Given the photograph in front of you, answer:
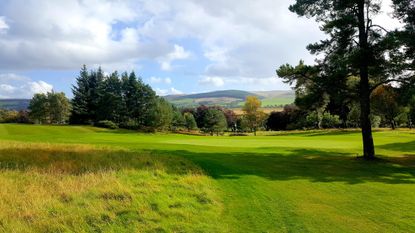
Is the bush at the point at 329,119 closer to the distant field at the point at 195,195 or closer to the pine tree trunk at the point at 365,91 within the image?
the pine tree trunk at the point at 365,91

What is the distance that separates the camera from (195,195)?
40.3 ft

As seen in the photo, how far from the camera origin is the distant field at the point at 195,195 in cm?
952

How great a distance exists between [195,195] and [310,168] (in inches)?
338

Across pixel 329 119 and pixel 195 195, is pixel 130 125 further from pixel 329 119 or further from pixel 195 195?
pixel 195 195

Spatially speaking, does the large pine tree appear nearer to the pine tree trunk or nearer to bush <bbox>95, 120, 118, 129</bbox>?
the pine tree trunk

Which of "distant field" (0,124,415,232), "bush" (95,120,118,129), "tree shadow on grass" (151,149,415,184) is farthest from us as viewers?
"bush" (95,120,118,129)

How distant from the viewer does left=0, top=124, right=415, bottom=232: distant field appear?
375 inches

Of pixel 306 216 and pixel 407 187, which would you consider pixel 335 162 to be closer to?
pixel 407 187

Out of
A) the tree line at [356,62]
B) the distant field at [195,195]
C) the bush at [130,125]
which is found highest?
the tree line at [356,62]

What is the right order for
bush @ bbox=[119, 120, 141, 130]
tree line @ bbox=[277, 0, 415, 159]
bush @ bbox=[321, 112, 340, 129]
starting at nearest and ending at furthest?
tree line @ bbox=[277, 0, 415, 159] < bush @ bbox=[119, 120, 141, 130] < bush @ bbox=[321, 112, 340, 129]

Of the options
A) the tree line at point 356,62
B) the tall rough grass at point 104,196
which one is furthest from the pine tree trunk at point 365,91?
the tall rough grass at point 104,196

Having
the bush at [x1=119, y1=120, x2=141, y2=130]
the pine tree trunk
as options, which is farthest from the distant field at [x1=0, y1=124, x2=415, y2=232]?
the bush at [x1=119, y1=120, x2=141, y2=130]

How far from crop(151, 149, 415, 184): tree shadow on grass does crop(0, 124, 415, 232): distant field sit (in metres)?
0.05

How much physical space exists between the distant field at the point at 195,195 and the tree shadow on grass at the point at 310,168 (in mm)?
51
